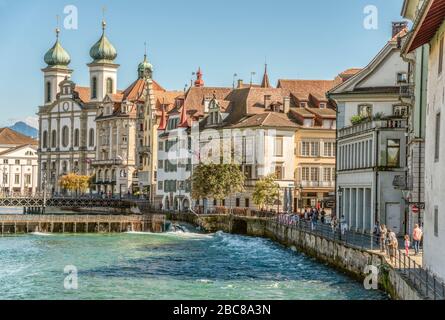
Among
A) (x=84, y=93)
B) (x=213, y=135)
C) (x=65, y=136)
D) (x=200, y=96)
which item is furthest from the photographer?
(x=84, y=93)

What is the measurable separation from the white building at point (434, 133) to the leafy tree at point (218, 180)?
2343 inches

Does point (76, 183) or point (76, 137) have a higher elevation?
point (76, 137)

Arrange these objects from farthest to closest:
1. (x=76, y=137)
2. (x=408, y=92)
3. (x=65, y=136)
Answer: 1. (x=65, y=136)
2. (x=76, y=137)
3. (x=408, y=92)

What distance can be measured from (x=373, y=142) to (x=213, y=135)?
158 feet

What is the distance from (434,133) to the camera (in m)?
→ 36.3

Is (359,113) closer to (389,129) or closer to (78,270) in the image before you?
(389,129)

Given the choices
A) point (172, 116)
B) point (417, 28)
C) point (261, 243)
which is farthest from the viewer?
point (172, 116)

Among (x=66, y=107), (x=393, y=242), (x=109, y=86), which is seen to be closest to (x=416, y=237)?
(x=393, y=242)

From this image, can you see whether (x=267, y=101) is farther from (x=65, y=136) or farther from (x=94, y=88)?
(x=65, y=136)

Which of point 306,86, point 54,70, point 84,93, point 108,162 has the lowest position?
point 108,162

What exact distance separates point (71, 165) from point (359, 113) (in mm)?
110811

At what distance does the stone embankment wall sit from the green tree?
4875mm
